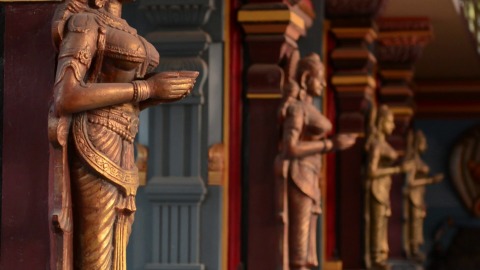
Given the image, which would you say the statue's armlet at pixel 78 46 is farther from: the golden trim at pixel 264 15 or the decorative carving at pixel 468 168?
the decorative carving at pixel 468 168

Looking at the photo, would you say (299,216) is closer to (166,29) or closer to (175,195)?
(175,195)

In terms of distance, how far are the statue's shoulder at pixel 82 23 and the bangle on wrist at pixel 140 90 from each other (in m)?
0.22

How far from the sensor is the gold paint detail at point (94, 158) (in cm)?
367

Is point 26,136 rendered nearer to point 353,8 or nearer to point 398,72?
point 353,8

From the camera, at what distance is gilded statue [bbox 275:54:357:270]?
21.2 ft

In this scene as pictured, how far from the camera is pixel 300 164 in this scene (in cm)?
652

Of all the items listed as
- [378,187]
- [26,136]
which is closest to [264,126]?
[26,136]

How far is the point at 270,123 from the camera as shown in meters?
6.61

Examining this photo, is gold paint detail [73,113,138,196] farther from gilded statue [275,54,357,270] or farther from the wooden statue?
gilded statue [275,54,357,270]

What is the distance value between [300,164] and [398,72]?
19.7 ft

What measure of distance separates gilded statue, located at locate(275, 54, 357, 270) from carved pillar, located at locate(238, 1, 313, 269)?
0.06 metres

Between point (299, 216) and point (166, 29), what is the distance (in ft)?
4.09

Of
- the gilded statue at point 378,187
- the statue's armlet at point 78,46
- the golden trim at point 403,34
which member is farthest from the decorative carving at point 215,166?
the golden trim at point 403,34

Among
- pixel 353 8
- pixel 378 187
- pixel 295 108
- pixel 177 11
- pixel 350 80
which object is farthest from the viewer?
pixel 378 187
